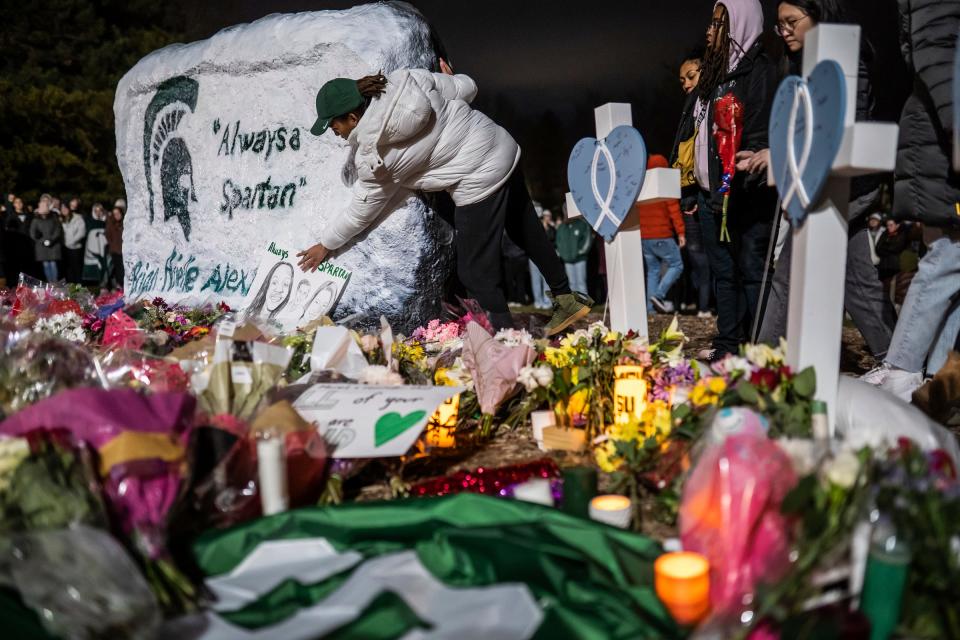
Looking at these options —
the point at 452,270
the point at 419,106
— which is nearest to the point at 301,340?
the point at 419,106

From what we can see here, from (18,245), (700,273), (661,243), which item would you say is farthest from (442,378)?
(18,245)

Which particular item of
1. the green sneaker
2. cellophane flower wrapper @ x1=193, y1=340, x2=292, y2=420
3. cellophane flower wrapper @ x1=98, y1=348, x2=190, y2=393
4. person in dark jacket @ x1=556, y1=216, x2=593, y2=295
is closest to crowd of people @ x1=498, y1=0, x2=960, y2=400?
the green sneaker

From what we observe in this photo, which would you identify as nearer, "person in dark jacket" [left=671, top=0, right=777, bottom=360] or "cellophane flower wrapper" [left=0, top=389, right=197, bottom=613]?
"cellophane flower wrapper" [left=0, top=389, right=197, bottom=613]

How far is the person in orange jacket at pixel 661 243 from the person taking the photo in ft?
25.0

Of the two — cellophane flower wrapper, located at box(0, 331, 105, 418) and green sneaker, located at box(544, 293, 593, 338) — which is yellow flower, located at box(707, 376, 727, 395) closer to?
green sneaker, located at box(544, 293, 593, 338)

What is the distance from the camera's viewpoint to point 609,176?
3.28 m

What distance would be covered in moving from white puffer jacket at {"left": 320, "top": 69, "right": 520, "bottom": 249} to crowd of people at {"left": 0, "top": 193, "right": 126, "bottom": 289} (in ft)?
29.8

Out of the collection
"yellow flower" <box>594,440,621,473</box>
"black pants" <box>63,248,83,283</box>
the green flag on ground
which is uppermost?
the green flag on ground

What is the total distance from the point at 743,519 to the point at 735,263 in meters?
2.62

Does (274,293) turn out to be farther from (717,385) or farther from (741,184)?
(717,385)

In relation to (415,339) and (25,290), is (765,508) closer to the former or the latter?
(415,339)

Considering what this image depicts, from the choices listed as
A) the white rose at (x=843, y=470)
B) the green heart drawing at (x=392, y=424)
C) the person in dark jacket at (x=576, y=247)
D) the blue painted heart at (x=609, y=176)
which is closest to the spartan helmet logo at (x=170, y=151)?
the blue painted heart at (x=609, y=176)

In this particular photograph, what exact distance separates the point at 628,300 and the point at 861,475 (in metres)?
1.83

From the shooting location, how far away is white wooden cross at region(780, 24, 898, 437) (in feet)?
7.44
